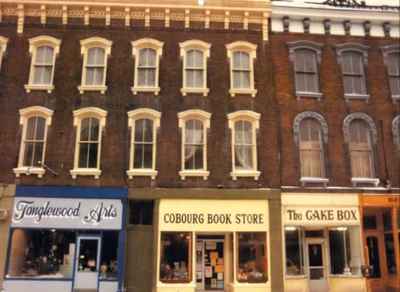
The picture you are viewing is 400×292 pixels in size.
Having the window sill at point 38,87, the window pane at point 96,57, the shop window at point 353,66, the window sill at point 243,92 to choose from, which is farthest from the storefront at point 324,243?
the window sill at point 38,87

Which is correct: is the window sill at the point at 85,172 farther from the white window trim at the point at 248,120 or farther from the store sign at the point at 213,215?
the white window trim at the point at 248,120

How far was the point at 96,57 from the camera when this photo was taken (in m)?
16.8

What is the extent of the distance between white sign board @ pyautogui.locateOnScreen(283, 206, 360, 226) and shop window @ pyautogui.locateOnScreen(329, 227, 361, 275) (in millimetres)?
524

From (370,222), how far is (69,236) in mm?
13048

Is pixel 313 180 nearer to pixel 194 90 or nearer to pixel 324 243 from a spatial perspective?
pixel 324 243

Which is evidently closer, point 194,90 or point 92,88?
point 92,88

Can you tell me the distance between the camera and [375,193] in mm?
16031

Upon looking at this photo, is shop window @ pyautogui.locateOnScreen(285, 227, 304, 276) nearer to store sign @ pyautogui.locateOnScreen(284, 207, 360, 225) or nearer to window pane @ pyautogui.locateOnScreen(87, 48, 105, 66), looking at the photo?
store sign @ pyautogui.locateOnScreen(284, 207, 360, 225)

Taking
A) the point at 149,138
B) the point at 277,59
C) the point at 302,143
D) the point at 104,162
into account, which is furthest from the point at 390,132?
A: the point at 104,162

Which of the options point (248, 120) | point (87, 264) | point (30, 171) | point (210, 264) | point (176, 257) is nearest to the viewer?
point (87, 264)

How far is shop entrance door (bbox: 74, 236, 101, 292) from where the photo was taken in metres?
14.5

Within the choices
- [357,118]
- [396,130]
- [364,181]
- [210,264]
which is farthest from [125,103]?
[396,130]

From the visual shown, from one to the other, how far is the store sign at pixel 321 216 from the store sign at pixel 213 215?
112 cm

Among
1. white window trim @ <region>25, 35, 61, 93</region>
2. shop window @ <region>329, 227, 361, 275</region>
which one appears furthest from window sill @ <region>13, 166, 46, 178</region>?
shop window @ <region>329, 227, 361, 275</region>
